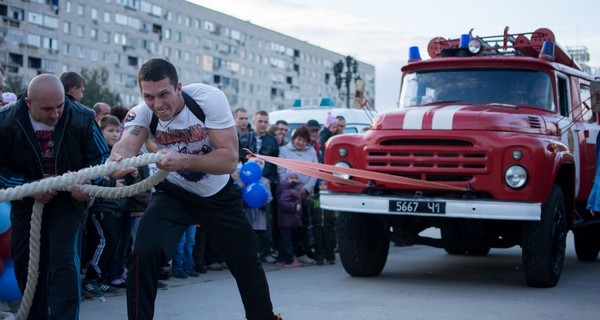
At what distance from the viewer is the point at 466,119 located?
8.69m

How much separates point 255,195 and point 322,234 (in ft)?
4.36

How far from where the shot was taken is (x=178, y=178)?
5.25 m

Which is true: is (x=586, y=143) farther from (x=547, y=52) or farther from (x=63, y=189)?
(x=63, y=189)

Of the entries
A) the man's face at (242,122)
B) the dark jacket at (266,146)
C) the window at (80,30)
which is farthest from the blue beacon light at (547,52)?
the window at (80,30)

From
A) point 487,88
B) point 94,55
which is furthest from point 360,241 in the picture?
point 94,55

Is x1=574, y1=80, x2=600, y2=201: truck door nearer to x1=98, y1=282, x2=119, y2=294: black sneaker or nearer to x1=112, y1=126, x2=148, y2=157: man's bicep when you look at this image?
x1=98, y1=282, x2=119, y2=294: black sneaker

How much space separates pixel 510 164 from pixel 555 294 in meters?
1.36

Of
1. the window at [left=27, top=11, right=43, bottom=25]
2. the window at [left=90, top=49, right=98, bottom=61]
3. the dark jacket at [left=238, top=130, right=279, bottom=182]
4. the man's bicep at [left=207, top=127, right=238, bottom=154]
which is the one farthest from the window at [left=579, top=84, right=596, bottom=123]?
the window at [left=90, top=49, right=98, bottom=61]

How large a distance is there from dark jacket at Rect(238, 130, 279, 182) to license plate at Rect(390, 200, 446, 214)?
2808 millimetres

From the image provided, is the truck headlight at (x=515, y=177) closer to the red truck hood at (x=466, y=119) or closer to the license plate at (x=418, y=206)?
the red truck hood at (x=466, y=119)

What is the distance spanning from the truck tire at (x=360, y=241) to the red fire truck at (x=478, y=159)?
0.04ft

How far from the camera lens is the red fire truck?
329 inches

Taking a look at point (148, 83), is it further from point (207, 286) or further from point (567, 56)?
point (567, 56)

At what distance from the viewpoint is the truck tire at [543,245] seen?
8359mm
